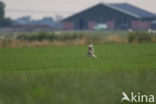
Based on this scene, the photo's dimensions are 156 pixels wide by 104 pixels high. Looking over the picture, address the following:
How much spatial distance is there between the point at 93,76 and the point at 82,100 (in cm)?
278

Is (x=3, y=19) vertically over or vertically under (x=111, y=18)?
over

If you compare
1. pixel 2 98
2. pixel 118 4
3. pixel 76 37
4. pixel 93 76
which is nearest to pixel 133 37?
pixel 76 37

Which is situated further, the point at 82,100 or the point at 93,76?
the point at 93,76

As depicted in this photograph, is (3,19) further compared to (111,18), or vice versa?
(3,19)

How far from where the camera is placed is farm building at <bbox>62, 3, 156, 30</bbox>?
10131cm

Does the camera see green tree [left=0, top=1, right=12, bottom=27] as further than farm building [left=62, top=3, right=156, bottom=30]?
Yes

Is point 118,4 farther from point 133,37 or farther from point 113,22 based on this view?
point 133,37

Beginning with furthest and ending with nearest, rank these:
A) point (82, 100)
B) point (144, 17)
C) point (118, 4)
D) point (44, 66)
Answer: point (118, 4) → point (144, 17) → point (44, 66) → point (82, 100)

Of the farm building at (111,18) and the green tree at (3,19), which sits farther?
the green tree at (3,19)

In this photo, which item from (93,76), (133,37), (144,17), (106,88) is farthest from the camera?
(144,17)

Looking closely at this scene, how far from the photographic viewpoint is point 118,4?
111 meters

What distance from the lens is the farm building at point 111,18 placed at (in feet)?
332

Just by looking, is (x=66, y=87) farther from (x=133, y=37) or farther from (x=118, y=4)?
(x=118, y=4)

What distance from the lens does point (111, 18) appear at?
4112 inches
